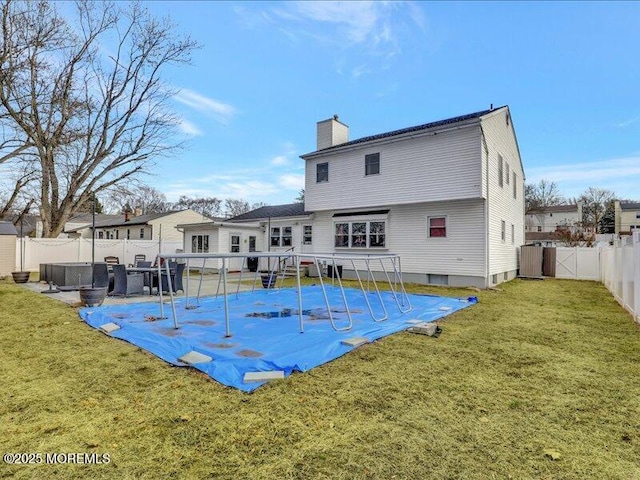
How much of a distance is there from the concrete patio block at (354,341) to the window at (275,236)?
14.4 m

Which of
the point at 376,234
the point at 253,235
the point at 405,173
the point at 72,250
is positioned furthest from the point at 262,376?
the point at 72,250

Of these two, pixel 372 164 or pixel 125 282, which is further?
pixel 372 164

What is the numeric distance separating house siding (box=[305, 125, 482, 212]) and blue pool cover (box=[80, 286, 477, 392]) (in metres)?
5.15

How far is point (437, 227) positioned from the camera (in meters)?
13.9

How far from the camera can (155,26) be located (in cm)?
2167

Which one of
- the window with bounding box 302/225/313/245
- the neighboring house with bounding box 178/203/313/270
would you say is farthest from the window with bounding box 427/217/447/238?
the window with bounding box 302/225/313/245

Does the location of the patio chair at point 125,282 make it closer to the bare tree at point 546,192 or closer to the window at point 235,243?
the window at point 235,243

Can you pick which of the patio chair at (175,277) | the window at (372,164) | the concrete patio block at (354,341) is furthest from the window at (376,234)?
the concrete patio block at (354,341)

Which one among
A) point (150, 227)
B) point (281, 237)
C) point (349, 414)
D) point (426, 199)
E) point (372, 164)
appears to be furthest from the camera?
point (150, 227)

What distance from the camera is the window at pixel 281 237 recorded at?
19.0 m

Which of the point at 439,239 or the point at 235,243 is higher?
the point at 439,239

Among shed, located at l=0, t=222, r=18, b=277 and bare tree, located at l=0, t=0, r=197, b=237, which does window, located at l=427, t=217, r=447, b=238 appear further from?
shed, located at l=0, t=222, r=18, b=277

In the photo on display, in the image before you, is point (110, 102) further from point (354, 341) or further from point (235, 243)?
point (354, 341)

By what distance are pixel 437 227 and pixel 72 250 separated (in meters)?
19.7
